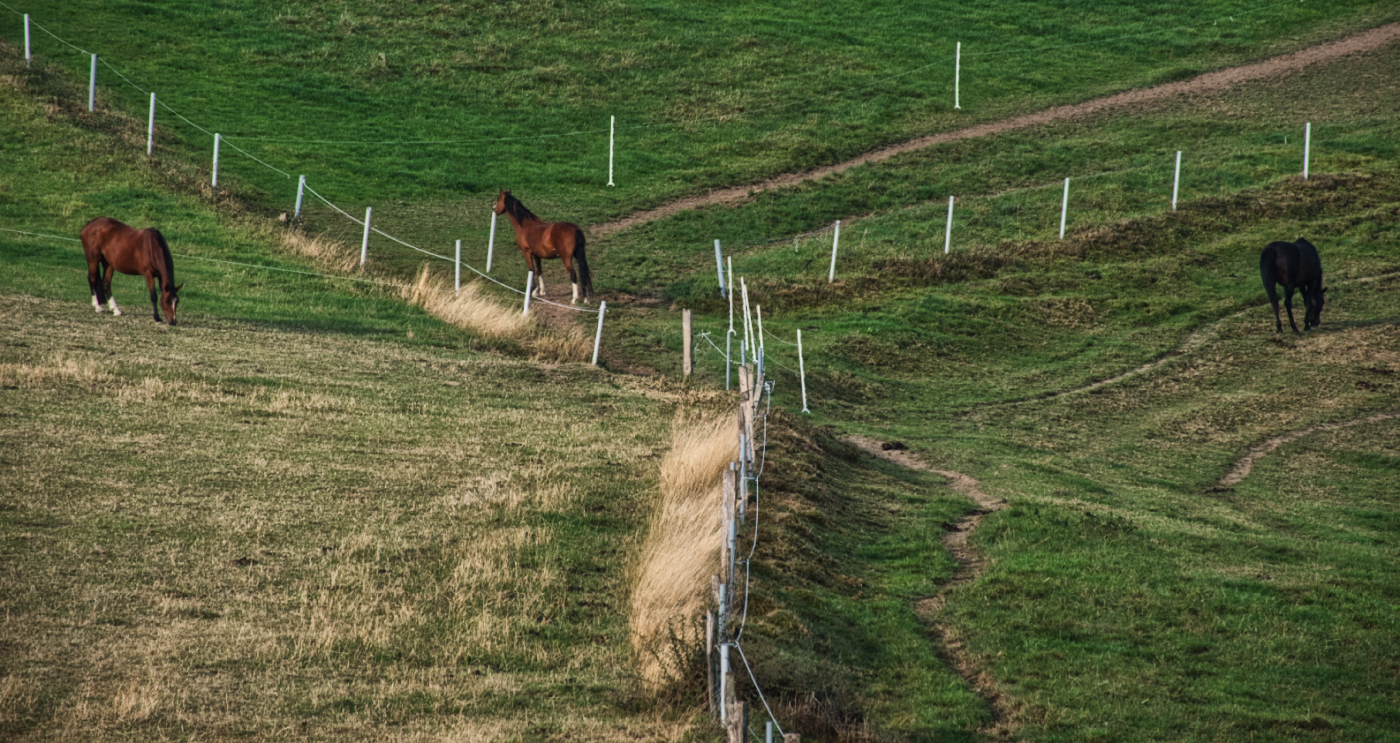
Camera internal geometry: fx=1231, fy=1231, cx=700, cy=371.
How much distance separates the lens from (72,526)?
1151cm

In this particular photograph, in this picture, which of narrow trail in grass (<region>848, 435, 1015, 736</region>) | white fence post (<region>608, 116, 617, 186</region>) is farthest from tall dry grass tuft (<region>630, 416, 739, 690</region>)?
white fence post (<region>608, 116, 617, 186</region>)

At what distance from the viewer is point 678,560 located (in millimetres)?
11039

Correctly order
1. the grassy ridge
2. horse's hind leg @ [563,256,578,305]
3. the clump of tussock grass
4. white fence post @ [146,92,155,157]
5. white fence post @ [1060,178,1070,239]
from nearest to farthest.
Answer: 1. the clump of tussock grass
2. horse's hind leg @ [563,256,578,305]
3. white fence post @ [1060,178,1070,239]
4. white fence post @ [146,92,155,157]
5. the grassy ridge

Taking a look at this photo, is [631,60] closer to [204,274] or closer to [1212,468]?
[204,274]

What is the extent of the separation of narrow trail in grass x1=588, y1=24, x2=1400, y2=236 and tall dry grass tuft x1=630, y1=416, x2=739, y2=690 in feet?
66.8

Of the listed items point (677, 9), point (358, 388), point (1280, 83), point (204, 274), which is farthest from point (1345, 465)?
point (677, 9)

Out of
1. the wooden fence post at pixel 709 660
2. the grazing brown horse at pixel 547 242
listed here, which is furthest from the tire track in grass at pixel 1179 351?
the wooden fence post at pixel 709 660

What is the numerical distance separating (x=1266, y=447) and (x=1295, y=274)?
23.4 ft

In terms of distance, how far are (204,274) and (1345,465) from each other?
861 inches

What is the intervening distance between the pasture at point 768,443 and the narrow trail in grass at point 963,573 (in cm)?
8

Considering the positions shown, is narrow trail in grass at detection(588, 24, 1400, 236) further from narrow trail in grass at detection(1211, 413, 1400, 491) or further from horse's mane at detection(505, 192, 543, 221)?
narrow trail in grass at detection(1211, 413, 1400, 491)

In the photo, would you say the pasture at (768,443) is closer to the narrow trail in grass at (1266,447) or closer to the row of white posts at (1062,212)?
the narrow trail in grass at (1266,447)

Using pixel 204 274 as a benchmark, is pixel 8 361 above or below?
below

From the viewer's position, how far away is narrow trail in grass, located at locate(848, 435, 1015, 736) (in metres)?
10.2
